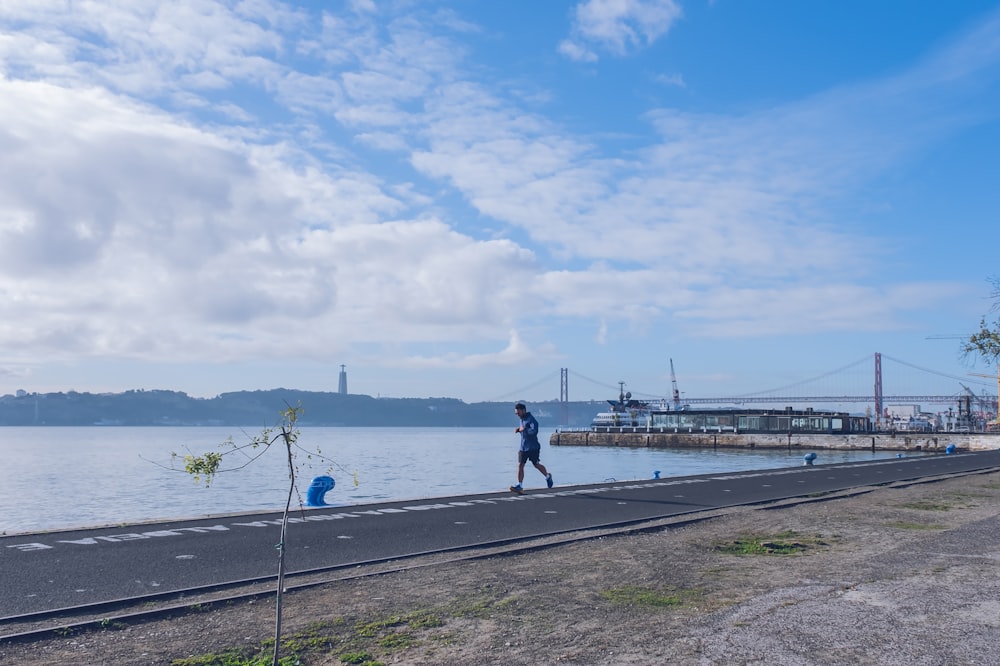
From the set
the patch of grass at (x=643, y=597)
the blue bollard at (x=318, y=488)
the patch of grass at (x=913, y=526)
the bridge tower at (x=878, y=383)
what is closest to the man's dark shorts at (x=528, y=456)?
the blue bollard at (x=318, y=488)

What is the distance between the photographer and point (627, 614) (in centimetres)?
616

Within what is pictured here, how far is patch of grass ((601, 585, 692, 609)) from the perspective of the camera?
256 inches

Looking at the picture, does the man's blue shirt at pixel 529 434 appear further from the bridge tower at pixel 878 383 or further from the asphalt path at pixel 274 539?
the bridge tower at pixel 878 383

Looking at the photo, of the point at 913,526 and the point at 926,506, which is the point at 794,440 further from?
the point at 913,526

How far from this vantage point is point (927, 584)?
23.5 feet

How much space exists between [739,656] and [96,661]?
3958 mm

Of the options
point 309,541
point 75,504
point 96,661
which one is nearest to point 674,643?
point 96,661

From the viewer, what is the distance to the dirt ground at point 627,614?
5.19m

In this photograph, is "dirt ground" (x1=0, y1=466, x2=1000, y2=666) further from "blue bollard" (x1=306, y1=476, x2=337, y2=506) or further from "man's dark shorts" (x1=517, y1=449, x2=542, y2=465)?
"blue bollard" (x1=306, y1=476, x2=337, y2=506)

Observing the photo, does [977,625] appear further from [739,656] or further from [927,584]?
[739,656]

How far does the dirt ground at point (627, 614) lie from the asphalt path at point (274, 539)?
123cm

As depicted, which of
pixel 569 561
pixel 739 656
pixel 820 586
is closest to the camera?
pixel 739 656

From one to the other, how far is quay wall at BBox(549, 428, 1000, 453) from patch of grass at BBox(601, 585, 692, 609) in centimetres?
6758

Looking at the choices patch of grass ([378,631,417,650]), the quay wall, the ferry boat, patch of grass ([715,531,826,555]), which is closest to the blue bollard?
patch of grass ([715,531,826,555])
